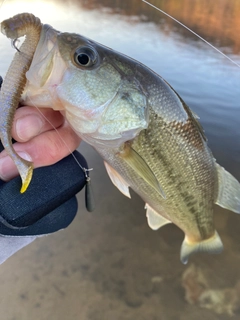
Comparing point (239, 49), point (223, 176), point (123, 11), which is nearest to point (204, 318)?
point (223, 176)

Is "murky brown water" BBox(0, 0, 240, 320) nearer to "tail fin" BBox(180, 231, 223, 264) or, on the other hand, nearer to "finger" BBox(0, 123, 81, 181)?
"tail fin" BBox(180, 231, 223, 264)

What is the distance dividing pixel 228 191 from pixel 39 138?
3.41 ft

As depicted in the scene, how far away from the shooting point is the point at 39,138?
3.89 feet

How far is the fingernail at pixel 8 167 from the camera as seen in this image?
1113 millimetres

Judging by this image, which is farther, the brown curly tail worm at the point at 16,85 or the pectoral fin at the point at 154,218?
the pectoral fin at the point at 154,218

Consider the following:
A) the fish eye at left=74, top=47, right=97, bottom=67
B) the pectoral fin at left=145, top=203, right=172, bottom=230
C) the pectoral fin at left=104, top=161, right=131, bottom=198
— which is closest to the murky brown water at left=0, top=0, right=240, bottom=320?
the pectoral fin at left=145, top=203, right=172, bottom=230

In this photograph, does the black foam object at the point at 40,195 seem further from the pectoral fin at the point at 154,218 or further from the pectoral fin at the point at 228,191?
the pectoral fin at the point at 228,191

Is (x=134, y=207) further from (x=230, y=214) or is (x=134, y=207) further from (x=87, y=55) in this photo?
(x=87, y=55)

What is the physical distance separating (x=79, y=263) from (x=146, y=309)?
29.8 inches

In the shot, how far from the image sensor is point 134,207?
3537 millimetres

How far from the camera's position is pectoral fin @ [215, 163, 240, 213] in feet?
5.19

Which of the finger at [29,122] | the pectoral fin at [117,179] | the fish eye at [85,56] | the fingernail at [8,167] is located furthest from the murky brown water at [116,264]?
the fish eye at [85,56]

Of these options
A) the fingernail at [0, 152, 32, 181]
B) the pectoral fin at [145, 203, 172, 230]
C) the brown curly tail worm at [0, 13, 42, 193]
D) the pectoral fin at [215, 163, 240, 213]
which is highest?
the brown curly tail worm at [0, 13, 42, 193]

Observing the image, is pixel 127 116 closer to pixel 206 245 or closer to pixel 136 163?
pixel 136 163
